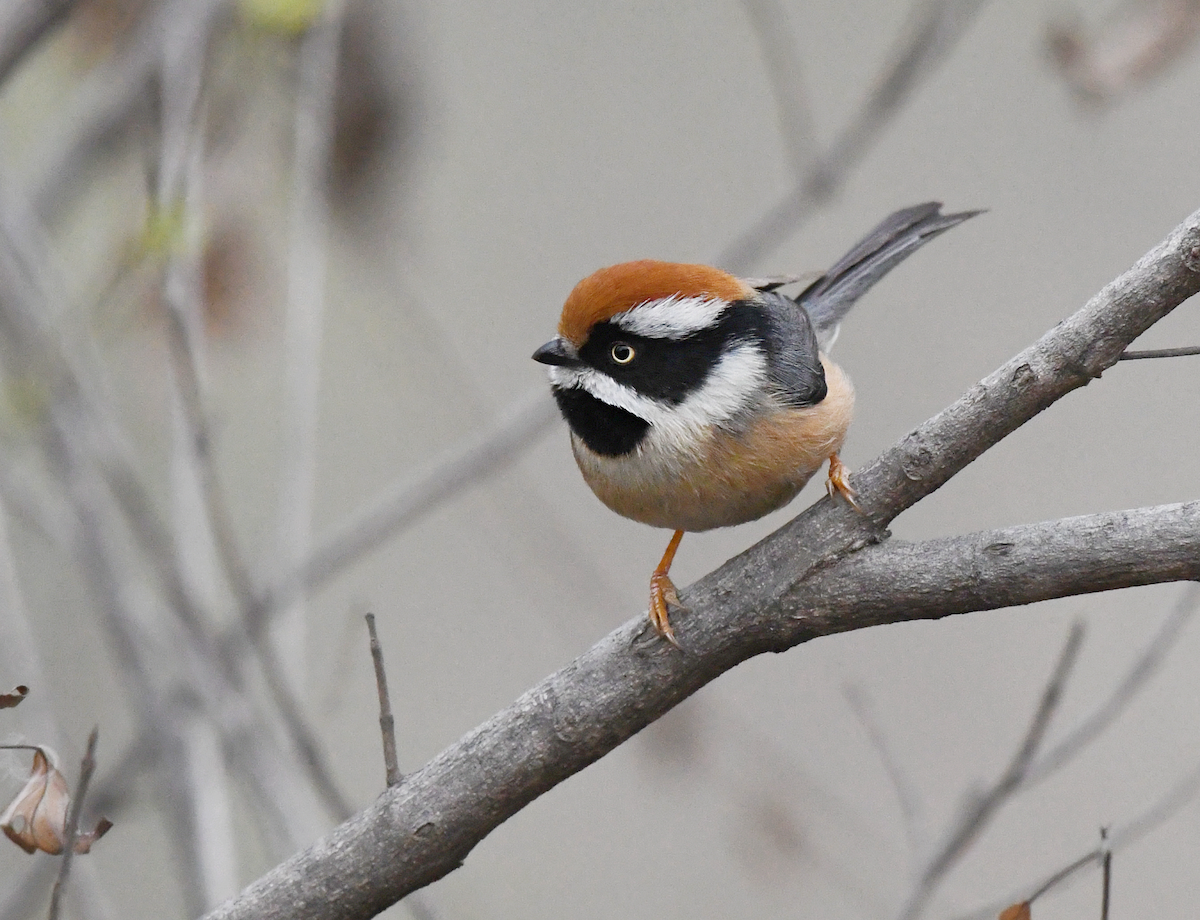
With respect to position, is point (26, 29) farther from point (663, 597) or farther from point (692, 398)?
point (663, 597)

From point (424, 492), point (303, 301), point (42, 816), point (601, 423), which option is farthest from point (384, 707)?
point (303, 301)

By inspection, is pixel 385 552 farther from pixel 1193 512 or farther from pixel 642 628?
pixel 1193 512

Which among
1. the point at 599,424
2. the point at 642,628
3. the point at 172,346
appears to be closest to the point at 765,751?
the point at 599,424

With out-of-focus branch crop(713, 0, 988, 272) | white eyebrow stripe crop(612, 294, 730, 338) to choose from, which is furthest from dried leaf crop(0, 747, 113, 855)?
out-of-focus branch crop(713, 0, 988, 272)

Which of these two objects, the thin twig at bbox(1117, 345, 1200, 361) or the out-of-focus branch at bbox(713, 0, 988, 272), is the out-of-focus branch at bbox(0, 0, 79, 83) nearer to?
the out-of-focus branch at bbox(713, 0, 988, 272)

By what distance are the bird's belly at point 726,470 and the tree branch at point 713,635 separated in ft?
1.64

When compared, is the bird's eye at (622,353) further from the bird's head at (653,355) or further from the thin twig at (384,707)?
the thin twig at (384,707)

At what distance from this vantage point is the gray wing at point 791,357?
255 cm

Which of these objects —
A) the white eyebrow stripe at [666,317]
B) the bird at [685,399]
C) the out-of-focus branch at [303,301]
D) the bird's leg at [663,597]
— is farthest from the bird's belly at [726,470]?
the out-of-focus branch at [303,301]

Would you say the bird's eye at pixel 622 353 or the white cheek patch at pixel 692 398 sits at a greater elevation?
the bird's eye at pixel 622 353

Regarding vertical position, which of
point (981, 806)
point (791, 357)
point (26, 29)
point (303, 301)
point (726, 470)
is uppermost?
point (26, 29)

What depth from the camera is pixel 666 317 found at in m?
2.45

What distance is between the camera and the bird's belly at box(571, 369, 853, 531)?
2482 mm

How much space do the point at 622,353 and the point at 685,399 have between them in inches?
6.9
